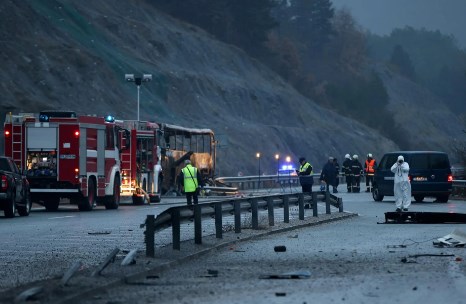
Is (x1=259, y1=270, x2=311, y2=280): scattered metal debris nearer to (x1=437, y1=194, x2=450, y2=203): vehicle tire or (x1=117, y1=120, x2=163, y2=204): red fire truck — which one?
(x1=117, y1=120, x2=163, y2=204): red fire truck

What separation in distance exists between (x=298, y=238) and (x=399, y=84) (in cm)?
13873

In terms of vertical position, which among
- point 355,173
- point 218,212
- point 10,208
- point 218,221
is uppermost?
point 355,173

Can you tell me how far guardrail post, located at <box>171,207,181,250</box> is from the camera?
19.8m

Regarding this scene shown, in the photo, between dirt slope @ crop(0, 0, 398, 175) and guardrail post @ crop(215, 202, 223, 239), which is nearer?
guardrail post @ crop(215, 202, 223, 239)

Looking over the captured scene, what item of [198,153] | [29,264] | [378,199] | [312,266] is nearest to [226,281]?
[312,266]

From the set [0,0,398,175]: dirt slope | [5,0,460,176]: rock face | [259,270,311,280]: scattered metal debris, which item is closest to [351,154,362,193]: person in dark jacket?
[0,0,398,175]: dirt slope

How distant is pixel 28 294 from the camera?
12945 mm

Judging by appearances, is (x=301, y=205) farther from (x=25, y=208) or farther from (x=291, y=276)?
(x=291, y=276)

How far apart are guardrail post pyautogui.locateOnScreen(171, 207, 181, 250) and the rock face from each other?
4452 centimetres

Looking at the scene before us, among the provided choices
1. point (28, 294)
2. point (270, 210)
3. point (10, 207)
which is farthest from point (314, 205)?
point (28, 294)

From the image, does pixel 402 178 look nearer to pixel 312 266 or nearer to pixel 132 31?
pixel 312 266

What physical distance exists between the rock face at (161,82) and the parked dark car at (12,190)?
88.5 ft

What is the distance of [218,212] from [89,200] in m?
18.5

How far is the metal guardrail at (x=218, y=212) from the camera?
19.2 m
